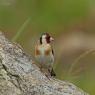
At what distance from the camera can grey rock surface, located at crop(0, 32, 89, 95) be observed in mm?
6719

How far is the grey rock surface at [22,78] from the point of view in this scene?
672 centimetres

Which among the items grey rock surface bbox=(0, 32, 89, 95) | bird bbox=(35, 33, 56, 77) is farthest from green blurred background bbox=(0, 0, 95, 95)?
grey rock surface bbox=(0, 32, 89, 95)

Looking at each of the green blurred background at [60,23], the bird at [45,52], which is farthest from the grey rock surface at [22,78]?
the green blurred background at [60,23]

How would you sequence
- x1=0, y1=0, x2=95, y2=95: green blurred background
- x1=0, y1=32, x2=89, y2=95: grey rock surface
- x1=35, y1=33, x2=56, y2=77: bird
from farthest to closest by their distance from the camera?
1. x1=0, y1=0, x2=95, y2=95: green blurred background
2. x1=35, y1=33, x2=56, y2=77: bird
3. x1=0, y1=32, x2=89, y2=95: grey rock surface

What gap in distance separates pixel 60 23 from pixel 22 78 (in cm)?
912

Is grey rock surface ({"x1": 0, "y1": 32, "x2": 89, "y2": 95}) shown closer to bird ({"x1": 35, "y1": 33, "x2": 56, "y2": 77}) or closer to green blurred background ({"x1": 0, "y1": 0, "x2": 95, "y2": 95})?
bird ({"x1": 35, "y1": 33, "x2": 56, "y2": 77})

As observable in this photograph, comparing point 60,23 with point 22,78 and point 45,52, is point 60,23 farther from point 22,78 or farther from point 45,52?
point 22,78

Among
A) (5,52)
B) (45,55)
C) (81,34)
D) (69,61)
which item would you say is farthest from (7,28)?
(5,52)

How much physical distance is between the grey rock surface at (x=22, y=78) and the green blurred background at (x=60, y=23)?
250 inches

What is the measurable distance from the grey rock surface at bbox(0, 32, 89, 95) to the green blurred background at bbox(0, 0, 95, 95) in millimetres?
6341

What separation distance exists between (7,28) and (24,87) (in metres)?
7.38

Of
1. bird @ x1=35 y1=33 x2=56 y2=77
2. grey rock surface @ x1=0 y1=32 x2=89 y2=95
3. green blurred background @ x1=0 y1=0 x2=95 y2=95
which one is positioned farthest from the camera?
green blurred background @ x1=0 y1=0 x2=95 y2=95

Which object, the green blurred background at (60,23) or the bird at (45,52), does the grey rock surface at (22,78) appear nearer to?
the bird at (45,52)

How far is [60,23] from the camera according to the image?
15.9 metres
